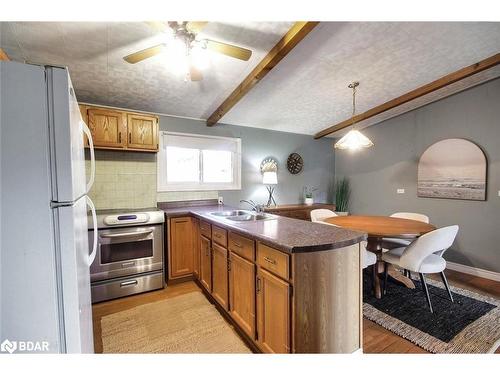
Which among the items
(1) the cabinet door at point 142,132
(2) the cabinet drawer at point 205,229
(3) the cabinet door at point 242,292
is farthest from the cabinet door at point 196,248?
(1) the cabinet door at point 142,132

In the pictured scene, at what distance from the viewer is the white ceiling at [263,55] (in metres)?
1.90

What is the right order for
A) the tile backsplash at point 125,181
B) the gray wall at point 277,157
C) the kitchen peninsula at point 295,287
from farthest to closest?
the gray wall at point 277,157 → the tile backsplash at point 125,181 → the kitchen peninsula at point 295,287

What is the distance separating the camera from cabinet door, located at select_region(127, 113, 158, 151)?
2.79m

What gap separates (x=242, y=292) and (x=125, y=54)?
235 cm

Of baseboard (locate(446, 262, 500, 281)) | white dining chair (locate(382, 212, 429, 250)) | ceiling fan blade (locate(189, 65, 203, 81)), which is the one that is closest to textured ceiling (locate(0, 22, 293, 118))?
ceiling fan blade (locate(189, 65, 203, 81))

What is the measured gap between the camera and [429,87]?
314 centimetres

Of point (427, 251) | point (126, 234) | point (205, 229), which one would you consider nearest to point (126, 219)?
point (126, 234)

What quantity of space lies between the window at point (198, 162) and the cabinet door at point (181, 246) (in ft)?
2.74

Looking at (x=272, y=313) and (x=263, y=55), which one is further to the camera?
(x=263, y=55)

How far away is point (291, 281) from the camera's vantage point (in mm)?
1312

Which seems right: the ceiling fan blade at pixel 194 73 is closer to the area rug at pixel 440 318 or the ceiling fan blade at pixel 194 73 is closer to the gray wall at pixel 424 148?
the area rug at pixel 440 318

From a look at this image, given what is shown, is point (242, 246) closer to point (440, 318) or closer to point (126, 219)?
point (126, 219)

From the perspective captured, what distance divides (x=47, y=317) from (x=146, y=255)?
1843 mm

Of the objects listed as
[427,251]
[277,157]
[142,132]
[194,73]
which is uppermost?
[194,73]
